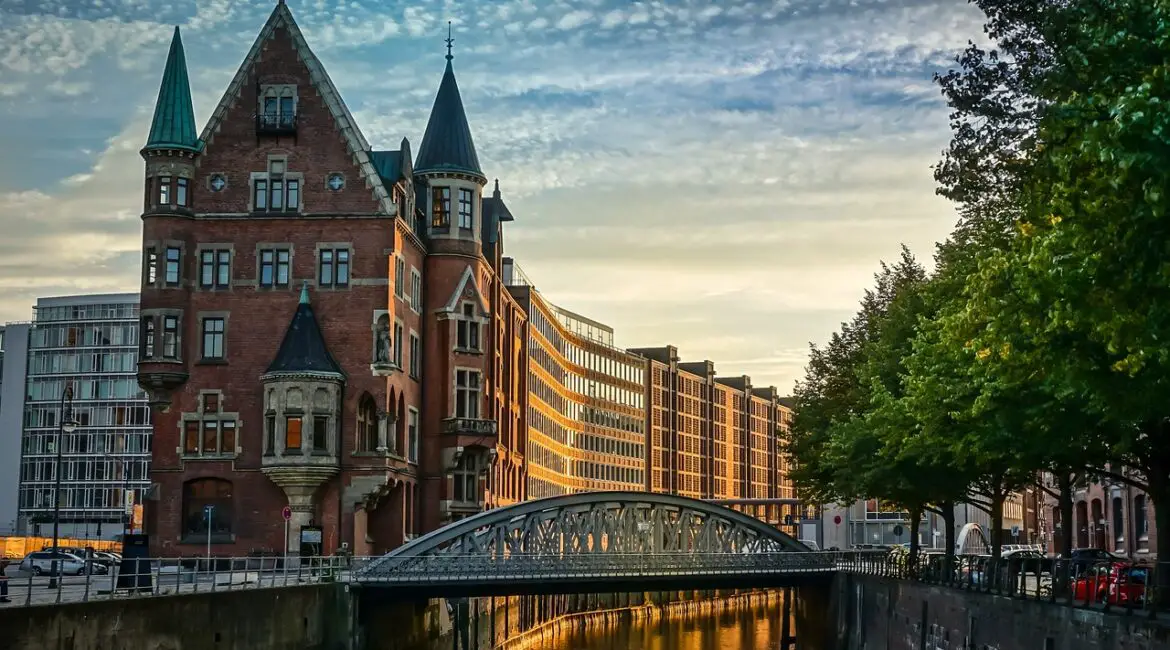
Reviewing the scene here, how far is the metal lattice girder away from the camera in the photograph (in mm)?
61906

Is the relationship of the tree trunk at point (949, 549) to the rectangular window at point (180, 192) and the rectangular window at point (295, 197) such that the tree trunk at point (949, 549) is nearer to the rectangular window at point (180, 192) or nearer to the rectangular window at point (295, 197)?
the rectangular window at point (295, 197)

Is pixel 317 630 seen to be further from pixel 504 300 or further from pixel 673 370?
pixel 673 370

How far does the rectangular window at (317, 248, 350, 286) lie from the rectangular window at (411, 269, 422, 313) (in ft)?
14.4

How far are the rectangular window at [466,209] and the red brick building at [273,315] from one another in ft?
16.0

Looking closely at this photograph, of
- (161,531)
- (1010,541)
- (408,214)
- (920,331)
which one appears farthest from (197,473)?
(1010,541)

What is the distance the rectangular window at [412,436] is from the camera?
72.7 metres

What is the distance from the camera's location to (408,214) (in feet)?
239

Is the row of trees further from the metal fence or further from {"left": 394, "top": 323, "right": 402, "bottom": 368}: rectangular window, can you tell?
{"left": 394, "top": 323, "right": 402, "bottom": 368}: rectangular window

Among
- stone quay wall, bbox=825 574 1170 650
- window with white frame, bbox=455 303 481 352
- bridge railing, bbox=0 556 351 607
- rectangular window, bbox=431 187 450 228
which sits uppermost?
→ rectangular window, bbox=431 187 450 228

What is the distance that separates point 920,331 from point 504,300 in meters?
39.2

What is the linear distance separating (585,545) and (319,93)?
70.6 ft

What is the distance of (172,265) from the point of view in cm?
6981

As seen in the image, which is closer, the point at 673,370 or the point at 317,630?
the point at 317,630

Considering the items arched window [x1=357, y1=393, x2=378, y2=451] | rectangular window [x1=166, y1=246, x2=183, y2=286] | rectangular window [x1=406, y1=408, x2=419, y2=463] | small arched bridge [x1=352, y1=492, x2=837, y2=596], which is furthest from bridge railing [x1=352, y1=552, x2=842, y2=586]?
rectangular window [x1=166, y1=246, x2=183, y2=286]
